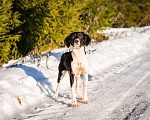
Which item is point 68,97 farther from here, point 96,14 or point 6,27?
point 96,14

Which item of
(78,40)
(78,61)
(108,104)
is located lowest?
(108,104)

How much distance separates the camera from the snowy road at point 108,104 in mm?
3250

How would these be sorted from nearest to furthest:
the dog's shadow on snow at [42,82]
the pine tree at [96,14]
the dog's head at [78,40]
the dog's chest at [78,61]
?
1. the dog's head at [78,40]
2. the dog's chest at [78,61]
3. the dog's shadow on snow at [42,82]
4. the pine tree at [96,14]

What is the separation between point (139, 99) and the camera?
12.7ft

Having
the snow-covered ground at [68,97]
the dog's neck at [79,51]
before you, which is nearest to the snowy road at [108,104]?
the snow-covered ground at [68,97]

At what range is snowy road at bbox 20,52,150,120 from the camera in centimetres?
325

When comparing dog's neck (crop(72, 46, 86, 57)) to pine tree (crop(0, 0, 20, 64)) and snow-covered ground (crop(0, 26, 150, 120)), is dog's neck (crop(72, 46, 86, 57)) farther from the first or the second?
pine tree (crop(0, 0, 20, 64))

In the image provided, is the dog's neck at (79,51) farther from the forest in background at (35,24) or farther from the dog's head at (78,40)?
the forest in background at (35,24)

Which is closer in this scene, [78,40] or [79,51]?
[78,40]

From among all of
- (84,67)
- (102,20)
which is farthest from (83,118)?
(102,20)

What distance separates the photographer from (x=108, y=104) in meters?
3.79

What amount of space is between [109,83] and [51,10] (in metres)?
6.60

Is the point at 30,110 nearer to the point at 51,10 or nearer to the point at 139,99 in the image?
the point at 139,99

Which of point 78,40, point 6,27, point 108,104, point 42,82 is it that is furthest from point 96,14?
point 108,104
